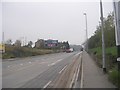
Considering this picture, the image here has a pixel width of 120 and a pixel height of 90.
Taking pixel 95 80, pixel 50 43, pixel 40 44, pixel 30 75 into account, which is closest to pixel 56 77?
pixel 30 75

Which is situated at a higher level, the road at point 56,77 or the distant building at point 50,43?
the distant building at point 50,43

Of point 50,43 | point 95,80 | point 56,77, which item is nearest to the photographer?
point 95,80

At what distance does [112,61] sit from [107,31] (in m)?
22.6

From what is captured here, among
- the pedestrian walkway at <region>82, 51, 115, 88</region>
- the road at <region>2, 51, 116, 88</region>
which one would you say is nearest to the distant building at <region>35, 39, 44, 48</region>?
the road at <region>2, 51, 116, 88</region>

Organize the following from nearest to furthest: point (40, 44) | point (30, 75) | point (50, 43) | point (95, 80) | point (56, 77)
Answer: point (95, 80) < point (56, 77) < point (30, 75) < point (50, 43) < point (40, 44)

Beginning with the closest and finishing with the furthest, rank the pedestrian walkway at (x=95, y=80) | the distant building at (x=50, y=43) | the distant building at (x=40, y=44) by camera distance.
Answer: the pedestrian walkway at (x=95, y=80), the distant building at (x=50, y=43), the distant building at (x=40, y=44)

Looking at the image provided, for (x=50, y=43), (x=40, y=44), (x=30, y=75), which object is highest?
(x=50, y=43)

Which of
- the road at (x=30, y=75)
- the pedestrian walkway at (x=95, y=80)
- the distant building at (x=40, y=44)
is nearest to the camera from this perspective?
the pedestrian walkway at (x=95, y=80)

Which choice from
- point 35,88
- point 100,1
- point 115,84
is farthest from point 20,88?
point 100,1

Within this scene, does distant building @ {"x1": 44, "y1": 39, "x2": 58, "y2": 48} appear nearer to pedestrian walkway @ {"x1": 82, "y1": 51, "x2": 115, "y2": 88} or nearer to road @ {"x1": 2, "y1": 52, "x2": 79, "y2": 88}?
road @ {"x1": 2, "y1": 52, "x2": 79, "y2": 88}

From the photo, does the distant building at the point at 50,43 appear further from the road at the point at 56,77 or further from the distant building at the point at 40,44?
the road at the point at 56,77

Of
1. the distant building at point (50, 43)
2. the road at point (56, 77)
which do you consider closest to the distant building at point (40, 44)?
the distant building at point (50, 43)

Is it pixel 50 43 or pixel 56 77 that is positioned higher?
pixel 50 43

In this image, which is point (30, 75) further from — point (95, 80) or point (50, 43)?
point (50, 43)
